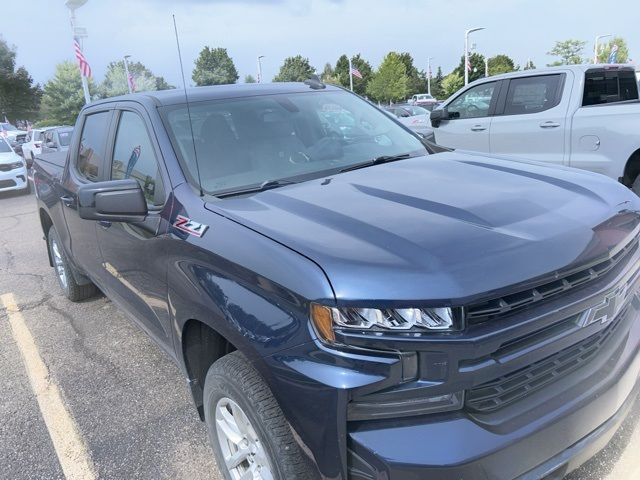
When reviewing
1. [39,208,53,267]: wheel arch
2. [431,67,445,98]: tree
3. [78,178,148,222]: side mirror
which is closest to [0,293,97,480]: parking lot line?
[39,208,53,267]: wheel arch

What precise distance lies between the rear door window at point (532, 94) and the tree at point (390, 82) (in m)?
58.2

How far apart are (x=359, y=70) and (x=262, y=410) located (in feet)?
247

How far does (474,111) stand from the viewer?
23.8ft

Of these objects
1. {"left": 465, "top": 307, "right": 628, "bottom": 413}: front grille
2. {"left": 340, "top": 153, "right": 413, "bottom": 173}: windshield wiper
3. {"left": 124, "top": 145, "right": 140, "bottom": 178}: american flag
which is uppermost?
{"left": 124, "top": 145, "right": 140, "bottom": 178}: american flag

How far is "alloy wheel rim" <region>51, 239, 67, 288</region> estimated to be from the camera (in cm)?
500

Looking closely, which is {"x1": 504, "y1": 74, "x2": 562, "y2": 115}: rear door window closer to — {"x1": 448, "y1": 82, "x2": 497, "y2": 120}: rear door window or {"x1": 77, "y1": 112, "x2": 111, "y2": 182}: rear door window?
{"x1": 448, "y1": 82, "x2": 497, "y2": 120}: rear door window

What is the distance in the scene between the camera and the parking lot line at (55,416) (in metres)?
2.71

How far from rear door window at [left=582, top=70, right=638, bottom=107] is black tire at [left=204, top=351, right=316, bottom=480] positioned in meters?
5.73

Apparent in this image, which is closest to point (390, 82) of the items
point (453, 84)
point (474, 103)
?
point (453, 84)

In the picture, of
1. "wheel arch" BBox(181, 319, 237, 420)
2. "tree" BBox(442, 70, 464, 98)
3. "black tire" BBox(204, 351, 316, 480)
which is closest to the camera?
"black tire" BBox(204, 351, 316, 480)

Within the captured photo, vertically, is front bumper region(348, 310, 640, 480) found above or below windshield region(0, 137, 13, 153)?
below

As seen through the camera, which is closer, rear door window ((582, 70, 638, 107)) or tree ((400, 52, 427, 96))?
rear door window ((582, 70, 638, 107))

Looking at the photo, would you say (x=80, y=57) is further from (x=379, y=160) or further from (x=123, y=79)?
(x=379, y=160)

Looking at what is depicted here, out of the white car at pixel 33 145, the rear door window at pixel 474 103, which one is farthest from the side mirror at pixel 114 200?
the white car at pixel 33 145
